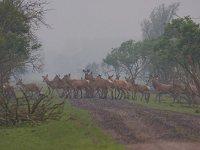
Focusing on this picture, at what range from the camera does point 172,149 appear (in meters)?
16.7

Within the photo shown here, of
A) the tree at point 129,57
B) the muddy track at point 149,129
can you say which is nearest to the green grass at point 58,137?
the muddy track at point 149,129

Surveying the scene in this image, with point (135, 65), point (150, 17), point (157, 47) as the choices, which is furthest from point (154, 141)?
point (150, 17)

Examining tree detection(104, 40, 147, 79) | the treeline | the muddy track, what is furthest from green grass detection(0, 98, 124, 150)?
tree detection(104, 40, 147, 79)

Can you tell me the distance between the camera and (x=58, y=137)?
1973 centimetres

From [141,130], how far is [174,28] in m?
28.7

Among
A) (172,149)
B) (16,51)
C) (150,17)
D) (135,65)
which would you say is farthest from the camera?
(150,17)

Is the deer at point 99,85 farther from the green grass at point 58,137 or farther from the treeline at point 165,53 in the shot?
the green grass at point 58,137

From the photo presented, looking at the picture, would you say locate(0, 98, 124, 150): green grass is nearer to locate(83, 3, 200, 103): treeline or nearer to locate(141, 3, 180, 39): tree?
locate(83, 3, 200, 103): treeline

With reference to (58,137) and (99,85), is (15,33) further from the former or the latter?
(58,137)

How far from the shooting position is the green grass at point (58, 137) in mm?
17516

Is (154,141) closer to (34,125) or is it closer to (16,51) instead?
(34,125)

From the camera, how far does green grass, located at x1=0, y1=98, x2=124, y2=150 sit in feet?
57.5

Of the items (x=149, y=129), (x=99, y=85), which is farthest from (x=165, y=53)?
(x=149, y=129)

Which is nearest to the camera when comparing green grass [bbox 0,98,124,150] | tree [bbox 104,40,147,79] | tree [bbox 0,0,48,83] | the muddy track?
green grass [bbox 0,98,124,150]
